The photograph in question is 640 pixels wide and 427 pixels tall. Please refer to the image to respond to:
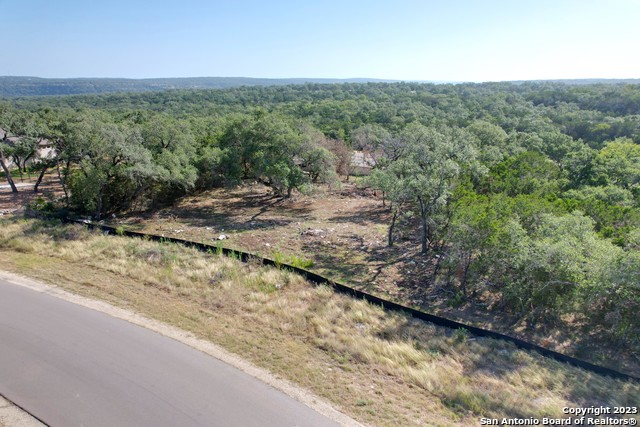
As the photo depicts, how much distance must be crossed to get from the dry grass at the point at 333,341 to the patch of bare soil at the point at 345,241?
1638mm

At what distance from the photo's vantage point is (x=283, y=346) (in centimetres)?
950

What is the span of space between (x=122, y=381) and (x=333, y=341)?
16.4 feet

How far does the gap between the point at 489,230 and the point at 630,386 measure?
17.7 feet

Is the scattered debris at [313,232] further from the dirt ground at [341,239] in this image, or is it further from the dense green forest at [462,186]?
the dense green forest at [462,186]

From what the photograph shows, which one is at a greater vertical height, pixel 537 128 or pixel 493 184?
pixel 537 128

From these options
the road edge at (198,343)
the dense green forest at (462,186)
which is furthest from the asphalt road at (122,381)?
the dense green forest at (462,186)

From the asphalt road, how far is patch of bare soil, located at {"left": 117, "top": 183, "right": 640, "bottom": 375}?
691 centimetres

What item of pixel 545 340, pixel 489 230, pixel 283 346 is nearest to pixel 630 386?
pixel 545 340

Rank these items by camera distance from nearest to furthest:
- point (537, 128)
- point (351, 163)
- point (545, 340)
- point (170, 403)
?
point (170, 403)
point (545, 340)
point (351, 163)
point (537, 128)

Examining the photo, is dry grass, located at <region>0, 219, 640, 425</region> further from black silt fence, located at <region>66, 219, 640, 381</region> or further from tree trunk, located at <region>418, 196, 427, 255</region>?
tree trunk, located at <region>418, 196, 427, 255</region>

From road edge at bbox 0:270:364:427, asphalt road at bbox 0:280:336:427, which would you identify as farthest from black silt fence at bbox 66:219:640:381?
asphalt road at bbox 0:280:336:427

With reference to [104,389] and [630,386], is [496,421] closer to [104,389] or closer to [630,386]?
[630,386]

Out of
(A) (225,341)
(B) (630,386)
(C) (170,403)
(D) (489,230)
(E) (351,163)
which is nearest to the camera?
(C) (170,403)

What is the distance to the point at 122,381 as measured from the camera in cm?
762
